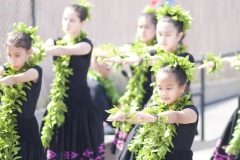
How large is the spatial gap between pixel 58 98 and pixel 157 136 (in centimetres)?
196

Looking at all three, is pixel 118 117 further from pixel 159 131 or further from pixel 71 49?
pixel 71 49

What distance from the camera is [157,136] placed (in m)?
5.67

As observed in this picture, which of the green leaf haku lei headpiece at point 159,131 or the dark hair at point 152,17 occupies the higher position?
the dark hair at point 152,17

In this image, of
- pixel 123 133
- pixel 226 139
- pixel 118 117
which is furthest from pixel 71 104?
pixel 118 117

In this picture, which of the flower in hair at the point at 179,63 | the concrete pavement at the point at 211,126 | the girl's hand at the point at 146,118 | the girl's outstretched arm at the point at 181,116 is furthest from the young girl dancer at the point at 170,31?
the concrete pavement at the point at 211,126

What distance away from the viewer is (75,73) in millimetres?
7422

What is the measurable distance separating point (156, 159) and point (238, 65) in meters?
1.68

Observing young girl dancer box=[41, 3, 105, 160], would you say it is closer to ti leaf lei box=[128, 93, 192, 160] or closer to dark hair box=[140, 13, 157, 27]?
dark hair box=[140, 13, 157, 27]

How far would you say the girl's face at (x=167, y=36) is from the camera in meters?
6.91

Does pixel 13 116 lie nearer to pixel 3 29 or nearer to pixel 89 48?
pixel 89 48

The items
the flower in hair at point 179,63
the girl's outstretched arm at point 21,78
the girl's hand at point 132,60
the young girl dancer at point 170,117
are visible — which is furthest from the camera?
the girl's hand at point 132,60

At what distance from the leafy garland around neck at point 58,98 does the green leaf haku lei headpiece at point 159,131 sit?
1603mm

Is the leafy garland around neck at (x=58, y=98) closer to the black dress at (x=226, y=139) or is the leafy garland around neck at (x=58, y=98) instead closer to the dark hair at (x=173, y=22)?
the dark hair at (x=173, y=22)

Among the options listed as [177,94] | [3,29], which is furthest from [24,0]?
[177,94]
